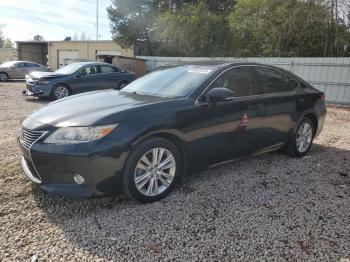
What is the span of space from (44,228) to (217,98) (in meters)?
2.30

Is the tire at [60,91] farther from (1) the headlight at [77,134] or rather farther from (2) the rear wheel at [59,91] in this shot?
(1) the headlight at [77,134]

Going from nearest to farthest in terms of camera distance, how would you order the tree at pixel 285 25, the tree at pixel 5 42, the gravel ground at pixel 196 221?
1. the gravel ground at pixel 196 221
2. the tree at pixel 285 25
3. the tree at pixel 5 42

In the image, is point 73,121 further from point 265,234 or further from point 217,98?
point 265,234

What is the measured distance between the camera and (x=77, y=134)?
3.22m

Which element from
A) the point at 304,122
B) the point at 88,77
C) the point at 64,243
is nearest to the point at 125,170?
the point at 64,243

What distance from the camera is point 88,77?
12.1m

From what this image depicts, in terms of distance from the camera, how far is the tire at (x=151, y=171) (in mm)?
3395

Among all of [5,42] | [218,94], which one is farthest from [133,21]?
[5,42]

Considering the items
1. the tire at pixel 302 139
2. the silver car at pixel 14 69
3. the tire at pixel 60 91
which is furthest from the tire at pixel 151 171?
the silver car at pixel 14 69

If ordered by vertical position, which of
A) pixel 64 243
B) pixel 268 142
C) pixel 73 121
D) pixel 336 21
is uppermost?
pixel 336 21

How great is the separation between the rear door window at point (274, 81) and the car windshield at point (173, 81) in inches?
35.9

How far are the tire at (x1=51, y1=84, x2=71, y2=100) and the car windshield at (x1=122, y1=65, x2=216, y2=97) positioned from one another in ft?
24.6

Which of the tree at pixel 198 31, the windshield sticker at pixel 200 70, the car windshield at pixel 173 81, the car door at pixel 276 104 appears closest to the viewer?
the car windshield at pixel 173 81

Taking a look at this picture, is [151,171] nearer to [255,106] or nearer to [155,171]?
[155,171]
